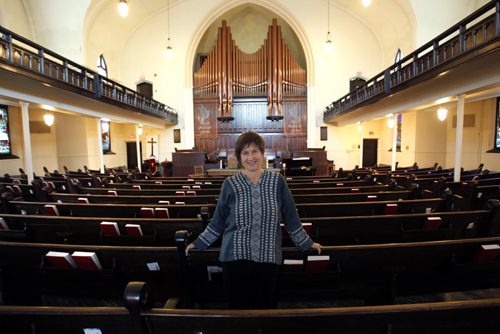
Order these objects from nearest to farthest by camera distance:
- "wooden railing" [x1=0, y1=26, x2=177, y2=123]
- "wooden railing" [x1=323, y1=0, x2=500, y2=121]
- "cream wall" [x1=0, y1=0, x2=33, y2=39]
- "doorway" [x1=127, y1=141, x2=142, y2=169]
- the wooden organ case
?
"wooden railing" [x1=323, y1=0, x2=500, y2=121] < "wooden railing" [x1=0, y1=26, x2=177, y2=123] < "cream wall" [x1=0, y1=0, x2=33, y2=39] < the wooden organ case < "doorway" [x1=127, y1=141, x2=142, y2=169]

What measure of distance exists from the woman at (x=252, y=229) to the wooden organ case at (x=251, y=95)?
15.3 m

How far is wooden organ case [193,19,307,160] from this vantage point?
656 inches

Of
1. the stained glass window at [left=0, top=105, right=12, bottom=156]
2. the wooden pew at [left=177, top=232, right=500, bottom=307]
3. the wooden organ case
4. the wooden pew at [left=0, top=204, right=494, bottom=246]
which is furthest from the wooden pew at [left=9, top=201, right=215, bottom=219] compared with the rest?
the wooden organ case

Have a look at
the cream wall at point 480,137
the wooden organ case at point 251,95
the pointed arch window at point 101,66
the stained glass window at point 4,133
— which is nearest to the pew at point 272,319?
the cream wall at point 480,137

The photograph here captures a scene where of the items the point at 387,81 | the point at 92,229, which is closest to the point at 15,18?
the point at 92,229

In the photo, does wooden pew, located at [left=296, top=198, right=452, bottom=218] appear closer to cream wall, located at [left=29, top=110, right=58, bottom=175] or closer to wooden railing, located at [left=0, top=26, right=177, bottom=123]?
wooden railing, located at [left=0, top=26, right=177, bottom=123]

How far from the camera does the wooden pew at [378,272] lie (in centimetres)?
204

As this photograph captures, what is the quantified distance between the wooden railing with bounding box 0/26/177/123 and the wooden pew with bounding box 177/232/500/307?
6155mm

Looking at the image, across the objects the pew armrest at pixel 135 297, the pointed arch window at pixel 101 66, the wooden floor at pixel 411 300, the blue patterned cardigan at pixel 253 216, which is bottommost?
the wooden floor at pixel 411 300

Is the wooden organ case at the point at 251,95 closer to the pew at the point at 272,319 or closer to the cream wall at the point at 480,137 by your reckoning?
the cream wall at the point at 480,137

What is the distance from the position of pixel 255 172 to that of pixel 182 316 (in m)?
0.79

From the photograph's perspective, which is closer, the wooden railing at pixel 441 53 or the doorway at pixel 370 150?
the wooden railing at pixel 441 53

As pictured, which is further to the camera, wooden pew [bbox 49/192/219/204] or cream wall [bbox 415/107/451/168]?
cream wall [bbox 415/107/451/168]

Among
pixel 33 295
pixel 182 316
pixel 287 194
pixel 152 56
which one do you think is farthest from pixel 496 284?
pixel 152 56
